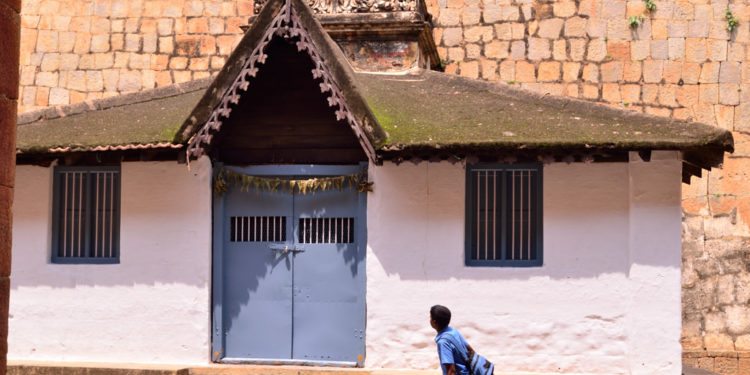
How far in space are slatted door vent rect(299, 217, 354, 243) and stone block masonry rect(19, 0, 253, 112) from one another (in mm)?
8050

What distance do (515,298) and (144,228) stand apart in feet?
15.0

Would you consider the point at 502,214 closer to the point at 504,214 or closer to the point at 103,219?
the point at 504,214

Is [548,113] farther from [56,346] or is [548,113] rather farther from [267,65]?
[56,346]

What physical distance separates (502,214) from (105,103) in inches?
228

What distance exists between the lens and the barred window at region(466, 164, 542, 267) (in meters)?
13.0

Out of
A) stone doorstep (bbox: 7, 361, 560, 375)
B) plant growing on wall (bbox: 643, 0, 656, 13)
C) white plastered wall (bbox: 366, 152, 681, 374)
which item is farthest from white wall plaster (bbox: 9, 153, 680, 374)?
plant growing on wall (bbox: 643, 0, 656, 13)

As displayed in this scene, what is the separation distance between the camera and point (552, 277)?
1279 cm

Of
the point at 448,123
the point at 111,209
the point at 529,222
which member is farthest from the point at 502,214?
the point at 111,209

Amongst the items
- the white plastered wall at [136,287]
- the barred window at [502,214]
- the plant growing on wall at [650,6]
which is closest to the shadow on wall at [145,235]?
the white plastered wall at [136,287]

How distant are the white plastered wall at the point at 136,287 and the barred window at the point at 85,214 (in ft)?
0.56

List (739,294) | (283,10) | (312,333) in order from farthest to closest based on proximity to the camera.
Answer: (739,294) < (312,333) < (283,10)

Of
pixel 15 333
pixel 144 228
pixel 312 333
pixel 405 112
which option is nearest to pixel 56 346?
pixel 15 333

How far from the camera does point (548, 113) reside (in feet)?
43.5

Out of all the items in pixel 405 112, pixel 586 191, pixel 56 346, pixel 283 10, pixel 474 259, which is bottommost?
pixel 56 346
